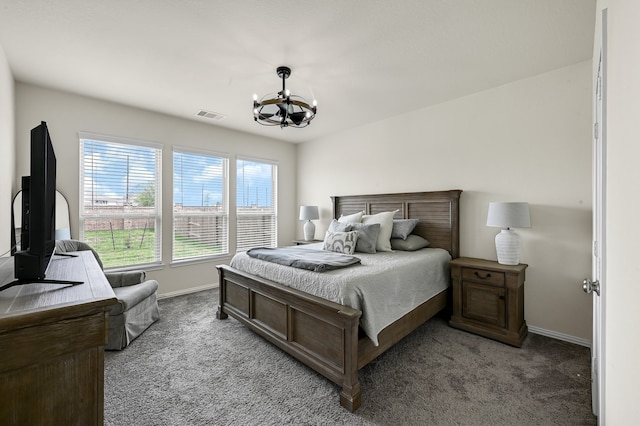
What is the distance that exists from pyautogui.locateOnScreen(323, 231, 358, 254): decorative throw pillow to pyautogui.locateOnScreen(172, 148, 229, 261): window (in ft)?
7.45

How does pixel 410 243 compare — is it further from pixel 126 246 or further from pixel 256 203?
pixel 126 246

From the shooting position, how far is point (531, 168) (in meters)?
2.97

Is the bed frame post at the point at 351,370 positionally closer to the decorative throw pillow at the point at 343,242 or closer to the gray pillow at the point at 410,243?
the decorative throw pillow at the point at 343,242

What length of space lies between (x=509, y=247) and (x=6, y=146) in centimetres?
494

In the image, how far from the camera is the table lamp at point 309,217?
4953 millimetres

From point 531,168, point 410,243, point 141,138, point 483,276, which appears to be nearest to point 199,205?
point 141,138

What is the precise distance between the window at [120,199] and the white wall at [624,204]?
457cm

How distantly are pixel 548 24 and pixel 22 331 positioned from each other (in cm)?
341

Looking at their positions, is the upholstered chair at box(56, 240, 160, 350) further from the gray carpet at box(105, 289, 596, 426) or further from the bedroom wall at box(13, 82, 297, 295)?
the bedroom wall at box(13, 82, 297, 295)

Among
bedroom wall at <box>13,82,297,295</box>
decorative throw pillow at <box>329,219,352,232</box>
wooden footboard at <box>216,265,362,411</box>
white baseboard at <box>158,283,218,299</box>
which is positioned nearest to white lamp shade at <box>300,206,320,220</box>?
bedroom wall at <box>13,82,297,295</box>

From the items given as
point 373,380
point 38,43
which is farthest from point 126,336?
point 38,43

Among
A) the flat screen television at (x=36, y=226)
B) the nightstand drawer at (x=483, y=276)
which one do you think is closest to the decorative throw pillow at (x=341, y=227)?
the nightstand drawer at (x=483, y=276)

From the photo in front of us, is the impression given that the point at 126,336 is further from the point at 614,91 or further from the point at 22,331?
the point at 614,91

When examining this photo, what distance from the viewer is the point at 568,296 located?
9.05ft
